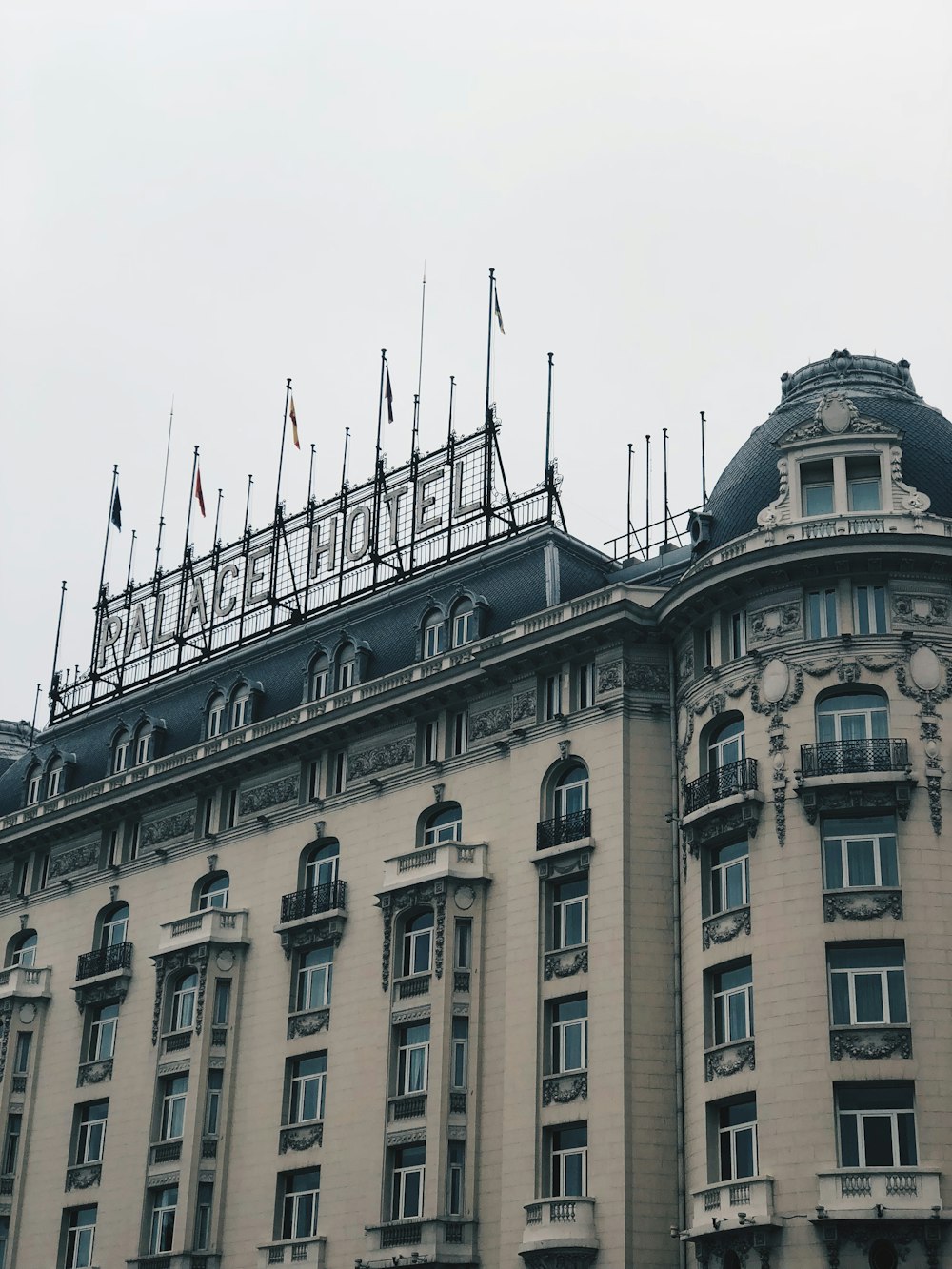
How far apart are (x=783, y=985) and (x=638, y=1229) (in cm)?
843

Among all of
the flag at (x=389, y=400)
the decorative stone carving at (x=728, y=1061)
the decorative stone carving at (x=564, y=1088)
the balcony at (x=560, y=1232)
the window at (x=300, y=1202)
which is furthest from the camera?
the flag at (x=389, y=400)

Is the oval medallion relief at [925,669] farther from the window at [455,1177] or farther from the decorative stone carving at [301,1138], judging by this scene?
the decorative stone carving at [301,1138]

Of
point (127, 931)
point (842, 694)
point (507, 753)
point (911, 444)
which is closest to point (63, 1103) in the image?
point (127, 931)

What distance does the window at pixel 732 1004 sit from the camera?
181ft

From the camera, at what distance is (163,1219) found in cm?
6800

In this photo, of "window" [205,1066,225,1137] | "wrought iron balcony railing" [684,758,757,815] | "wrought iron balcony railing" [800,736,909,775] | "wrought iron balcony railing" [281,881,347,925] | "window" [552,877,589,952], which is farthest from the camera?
"window" [205,1066,225,1137]

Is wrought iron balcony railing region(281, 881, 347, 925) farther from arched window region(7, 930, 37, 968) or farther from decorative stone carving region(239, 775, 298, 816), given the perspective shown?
arched window region(7, 930, 37, 968)

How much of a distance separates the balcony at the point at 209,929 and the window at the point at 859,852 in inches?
971

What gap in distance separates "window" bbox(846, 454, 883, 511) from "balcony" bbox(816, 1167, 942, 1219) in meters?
21.0

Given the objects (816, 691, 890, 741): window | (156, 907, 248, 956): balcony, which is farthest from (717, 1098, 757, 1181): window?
(156, 907, 248, 956): balcony

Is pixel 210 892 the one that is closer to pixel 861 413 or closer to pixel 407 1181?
pixel 407 1181

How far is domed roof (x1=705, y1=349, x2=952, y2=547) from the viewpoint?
61438 mm

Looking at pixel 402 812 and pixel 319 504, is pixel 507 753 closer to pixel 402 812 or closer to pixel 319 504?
pixel 402 812

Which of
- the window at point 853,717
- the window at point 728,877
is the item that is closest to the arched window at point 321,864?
the window at point 728,877
